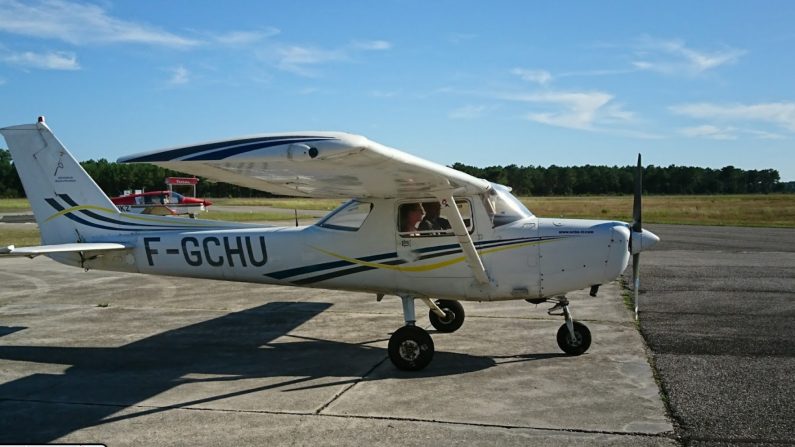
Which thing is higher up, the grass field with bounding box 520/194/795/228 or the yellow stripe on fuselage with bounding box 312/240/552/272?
the yellow stripe on fuselage with bounding box 312/240/552/272

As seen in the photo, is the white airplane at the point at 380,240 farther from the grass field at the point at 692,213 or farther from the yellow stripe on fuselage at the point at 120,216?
the grass field at the point at 692,213

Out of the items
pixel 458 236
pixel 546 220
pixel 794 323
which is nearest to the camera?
pixel 458 236

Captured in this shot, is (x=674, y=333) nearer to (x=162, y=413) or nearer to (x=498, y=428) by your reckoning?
(x=498, y=428)

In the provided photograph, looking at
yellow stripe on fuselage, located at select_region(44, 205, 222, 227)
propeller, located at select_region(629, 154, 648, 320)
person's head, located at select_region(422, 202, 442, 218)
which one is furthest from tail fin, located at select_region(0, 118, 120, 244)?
propeller, located at select_region(629, 154, 648, 320)

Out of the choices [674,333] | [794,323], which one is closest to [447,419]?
[674,333]

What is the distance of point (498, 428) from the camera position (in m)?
5.38

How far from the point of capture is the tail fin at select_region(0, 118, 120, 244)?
Answer: 30.0 ft

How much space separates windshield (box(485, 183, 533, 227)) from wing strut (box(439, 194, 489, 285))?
18.5 inches

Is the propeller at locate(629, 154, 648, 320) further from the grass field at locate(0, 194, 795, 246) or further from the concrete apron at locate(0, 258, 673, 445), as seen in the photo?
the grass field at locate(0, 194, 795, 246)

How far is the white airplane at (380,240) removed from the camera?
24.0ft

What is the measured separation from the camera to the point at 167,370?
7.51m

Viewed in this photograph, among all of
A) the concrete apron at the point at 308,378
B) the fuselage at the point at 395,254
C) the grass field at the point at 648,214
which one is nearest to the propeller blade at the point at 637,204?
the fuselage at the point at 395,254

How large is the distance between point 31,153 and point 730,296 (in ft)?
42.0

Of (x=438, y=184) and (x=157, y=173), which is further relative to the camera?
(x=157, y=173)
